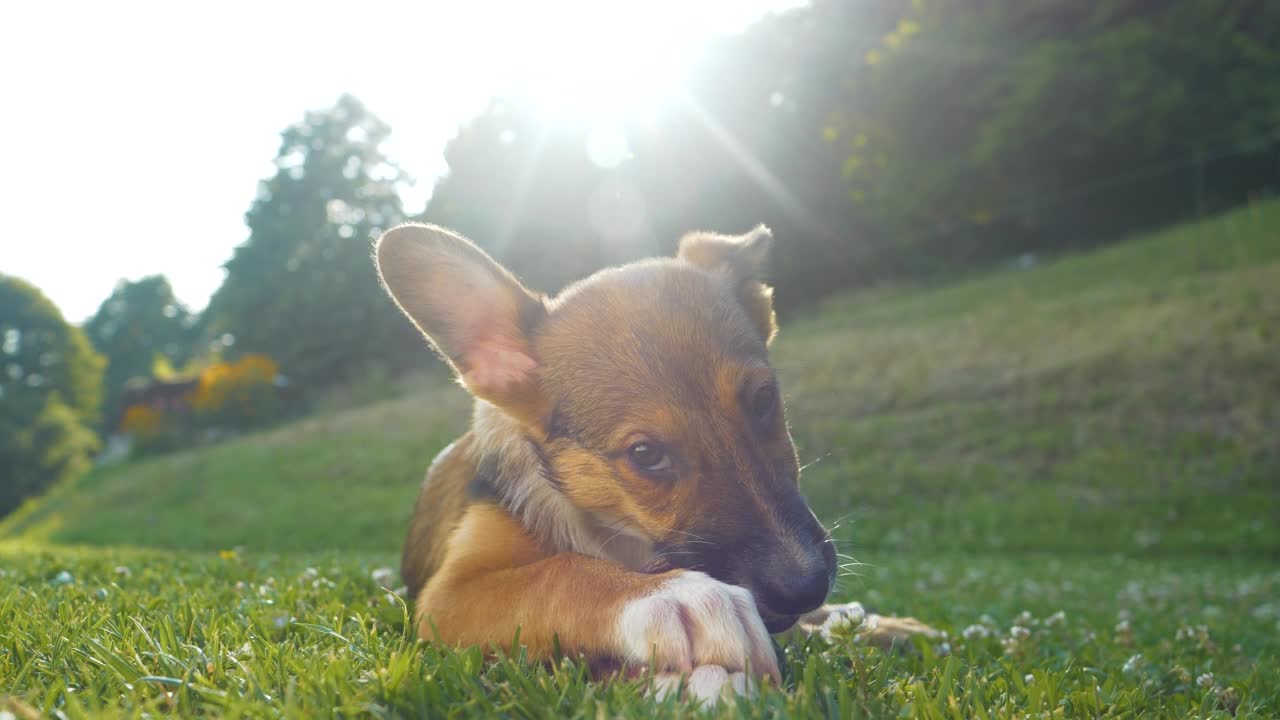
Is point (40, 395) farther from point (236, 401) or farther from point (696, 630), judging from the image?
point (696, 630)

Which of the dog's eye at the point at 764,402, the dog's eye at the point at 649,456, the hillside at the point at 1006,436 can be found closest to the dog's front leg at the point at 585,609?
the dog's eye at the point at 649,456

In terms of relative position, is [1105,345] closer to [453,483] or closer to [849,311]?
[849,311]

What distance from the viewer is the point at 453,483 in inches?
167

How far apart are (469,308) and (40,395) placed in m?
62.6

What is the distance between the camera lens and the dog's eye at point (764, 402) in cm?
338

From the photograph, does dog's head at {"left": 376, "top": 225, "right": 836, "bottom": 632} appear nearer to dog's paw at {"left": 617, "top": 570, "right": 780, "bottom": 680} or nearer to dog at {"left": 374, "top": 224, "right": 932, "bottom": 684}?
dog at {"left": 374, "top": 224, "right": 932, "bottom": 684}

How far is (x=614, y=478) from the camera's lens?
3314mm

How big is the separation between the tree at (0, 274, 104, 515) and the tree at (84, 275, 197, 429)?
22561mm

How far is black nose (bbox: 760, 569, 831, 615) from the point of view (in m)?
2.69

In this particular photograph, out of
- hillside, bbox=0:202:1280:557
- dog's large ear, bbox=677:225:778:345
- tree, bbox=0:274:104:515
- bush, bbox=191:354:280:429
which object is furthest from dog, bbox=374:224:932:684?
tree, bbox=0:274:104:515

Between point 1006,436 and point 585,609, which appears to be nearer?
Answer: point 585,609

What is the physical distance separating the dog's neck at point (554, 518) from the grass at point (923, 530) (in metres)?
0.65

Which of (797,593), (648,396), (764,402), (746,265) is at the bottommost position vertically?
(797,593)

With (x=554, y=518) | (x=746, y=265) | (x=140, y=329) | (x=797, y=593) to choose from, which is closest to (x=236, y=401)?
(x=746, y=265)
